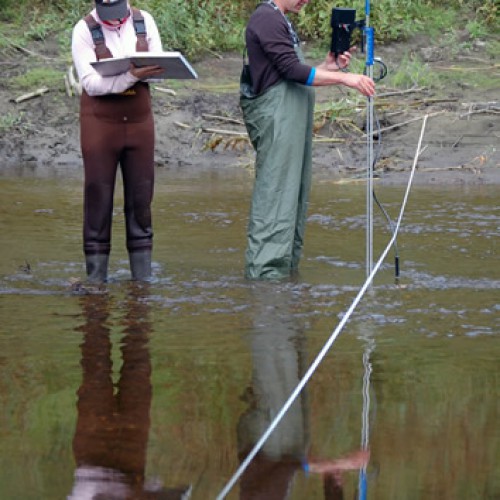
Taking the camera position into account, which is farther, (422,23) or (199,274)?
(422,23)

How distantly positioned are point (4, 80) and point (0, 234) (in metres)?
5.63

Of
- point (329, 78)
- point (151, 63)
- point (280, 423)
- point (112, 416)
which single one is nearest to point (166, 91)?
point (329, 78)

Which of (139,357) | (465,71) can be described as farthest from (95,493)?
(465,71)

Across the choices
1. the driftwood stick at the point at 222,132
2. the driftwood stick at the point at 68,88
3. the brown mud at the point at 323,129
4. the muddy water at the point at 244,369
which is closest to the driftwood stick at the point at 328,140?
the brown mud at the point at 323,129

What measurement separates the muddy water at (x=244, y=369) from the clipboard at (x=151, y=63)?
1.14m

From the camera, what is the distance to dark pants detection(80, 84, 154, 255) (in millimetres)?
7797

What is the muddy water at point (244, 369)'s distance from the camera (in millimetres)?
4781

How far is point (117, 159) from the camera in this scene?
795cm

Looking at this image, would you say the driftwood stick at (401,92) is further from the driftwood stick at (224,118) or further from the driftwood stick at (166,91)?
the driftwood stick at (166,91)

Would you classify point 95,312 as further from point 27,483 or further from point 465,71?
point 465,71

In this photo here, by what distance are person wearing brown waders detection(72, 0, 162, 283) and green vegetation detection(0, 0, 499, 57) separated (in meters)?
7.77

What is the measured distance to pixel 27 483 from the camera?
466cm

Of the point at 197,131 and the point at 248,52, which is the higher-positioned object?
the point at 248,52

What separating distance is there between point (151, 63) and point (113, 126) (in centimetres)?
48
